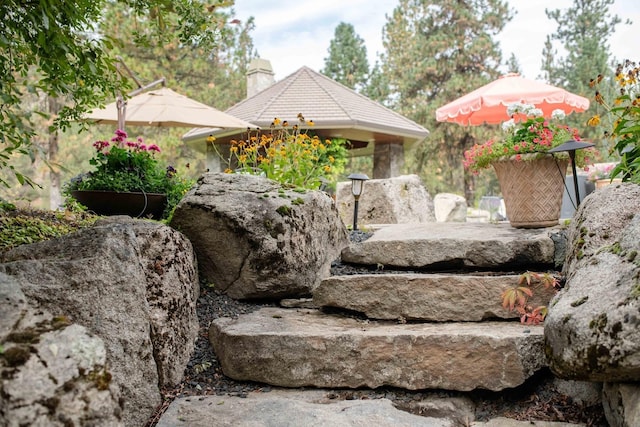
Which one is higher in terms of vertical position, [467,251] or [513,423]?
[467,251]

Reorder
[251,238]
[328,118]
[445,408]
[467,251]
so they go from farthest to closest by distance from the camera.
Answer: [328,118]
[467,251]
[251,238]
[445,408]

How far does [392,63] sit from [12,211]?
21035mm

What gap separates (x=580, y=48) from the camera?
23672mm

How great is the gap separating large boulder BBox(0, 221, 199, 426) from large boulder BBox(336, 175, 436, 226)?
197 inches

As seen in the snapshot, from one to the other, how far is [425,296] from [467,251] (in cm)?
60

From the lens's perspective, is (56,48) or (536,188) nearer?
(56,48)

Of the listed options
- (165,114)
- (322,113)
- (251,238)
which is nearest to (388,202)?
(322,113)

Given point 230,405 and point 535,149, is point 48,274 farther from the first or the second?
point 535,149

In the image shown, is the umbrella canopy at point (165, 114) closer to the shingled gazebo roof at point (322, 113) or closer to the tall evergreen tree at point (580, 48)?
the shingled gazebo roof at point (322, 113)

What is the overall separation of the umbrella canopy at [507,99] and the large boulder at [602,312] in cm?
732

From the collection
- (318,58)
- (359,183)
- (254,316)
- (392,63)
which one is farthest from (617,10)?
(254,316)

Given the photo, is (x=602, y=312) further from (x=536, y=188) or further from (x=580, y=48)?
(x=580, y=48)

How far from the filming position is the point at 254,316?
9.87 ft

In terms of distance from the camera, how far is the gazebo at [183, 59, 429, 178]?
9984 millimetres
